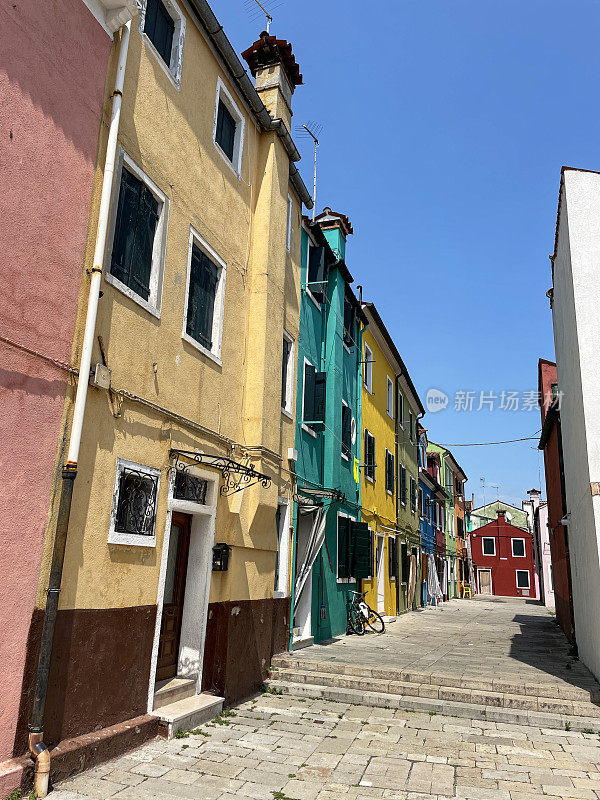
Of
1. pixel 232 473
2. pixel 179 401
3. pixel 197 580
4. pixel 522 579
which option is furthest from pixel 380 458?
pixel 522 579

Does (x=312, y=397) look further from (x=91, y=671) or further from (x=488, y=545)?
(x=488, y=545)

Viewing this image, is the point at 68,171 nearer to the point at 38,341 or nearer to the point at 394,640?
the point at 38,341

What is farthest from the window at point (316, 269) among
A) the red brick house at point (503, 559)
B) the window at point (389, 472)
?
the red brick house at point (503, 559)

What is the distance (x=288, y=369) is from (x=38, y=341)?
7.05m

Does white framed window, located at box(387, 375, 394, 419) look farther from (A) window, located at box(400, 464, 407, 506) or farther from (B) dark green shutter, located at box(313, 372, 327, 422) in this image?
(B) dark green shutter, located at box(313, 372, 327, 422)

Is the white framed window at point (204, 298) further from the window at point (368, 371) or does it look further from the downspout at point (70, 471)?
the window at point (368, 371)

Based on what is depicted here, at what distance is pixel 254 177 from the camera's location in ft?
33.5

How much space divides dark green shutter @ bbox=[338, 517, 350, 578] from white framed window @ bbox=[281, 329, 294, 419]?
413 cm

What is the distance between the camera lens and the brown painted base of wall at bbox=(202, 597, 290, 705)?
8.18 m

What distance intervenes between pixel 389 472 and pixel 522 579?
36.6m

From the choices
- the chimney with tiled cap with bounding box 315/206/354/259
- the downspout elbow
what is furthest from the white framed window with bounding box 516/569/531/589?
the downspout elbow

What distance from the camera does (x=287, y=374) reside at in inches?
468

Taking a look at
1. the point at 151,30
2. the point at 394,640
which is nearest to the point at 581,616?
the point at 394,640

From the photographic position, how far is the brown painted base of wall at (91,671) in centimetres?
501
